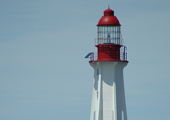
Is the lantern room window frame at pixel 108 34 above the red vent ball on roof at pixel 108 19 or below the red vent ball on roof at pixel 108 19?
below

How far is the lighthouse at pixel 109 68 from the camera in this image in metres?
64.6

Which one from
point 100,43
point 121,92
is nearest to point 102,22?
point 100,43

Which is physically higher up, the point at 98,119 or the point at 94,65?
the point at 94,65

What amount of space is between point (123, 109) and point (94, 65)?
4576mm

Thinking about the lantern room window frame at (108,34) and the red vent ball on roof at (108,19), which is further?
the lantern room window frame at (108,34)

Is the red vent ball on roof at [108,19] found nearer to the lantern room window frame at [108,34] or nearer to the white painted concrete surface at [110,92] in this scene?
the lantern room window frame at [108,34]

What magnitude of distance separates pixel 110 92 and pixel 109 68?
207cm

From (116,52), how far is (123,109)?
4959mm

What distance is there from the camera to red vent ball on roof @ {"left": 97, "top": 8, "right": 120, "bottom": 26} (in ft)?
212

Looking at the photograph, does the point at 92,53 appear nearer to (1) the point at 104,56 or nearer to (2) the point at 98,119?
(1) the point at 104,56

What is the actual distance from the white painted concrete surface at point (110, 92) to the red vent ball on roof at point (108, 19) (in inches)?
136

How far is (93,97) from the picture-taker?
65.8 m

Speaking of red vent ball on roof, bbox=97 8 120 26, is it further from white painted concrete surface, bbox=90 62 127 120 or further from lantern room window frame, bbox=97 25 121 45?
white painted concrete surface, bbox=90 62 127 120

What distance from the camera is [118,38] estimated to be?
65062mm
